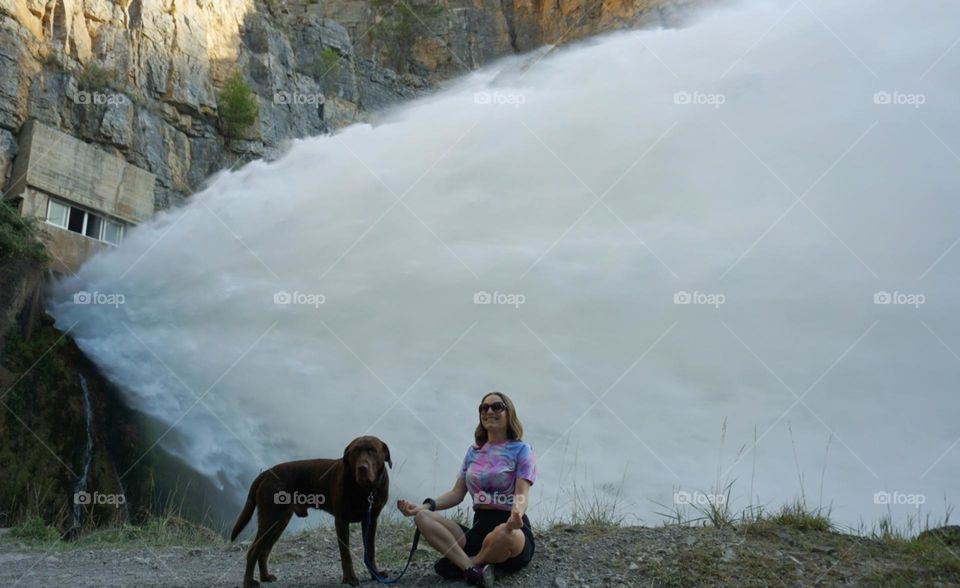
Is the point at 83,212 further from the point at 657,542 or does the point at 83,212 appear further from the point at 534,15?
the point at 534,15

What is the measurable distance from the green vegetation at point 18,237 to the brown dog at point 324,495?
17978mm

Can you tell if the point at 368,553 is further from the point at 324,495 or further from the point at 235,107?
the point at 235,107

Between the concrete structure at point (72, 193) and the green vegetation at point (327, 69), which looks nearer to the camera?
the concrete structure at point (72, 193)

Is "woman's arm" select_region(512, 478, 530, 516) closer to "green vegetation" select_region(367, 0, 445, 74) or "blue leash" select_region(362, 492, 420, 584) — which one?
"blue leash" select_region(362, 492, 420, 584)

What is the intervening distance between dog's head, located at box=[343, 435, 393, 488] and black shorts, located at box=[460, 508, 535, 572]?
2.60 feet

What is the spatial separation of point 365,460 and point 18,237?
19561 millimetres

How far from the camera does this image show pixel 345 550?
189 inches

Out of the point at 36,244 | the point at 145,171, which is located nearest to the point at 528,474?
the point at 36,244

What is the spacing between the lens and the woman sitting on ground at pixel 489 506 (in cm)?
463

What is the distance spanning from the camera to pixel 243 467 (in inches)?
624

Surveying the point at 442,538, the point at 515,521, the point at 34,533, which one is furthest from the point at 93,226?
the point at 515,521

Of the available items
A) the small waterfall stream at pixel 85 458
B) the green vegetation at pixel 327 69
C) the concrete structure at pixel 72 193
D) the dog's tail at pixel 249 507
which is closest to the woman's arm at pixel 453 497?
the dog's tail at pixel 249 507

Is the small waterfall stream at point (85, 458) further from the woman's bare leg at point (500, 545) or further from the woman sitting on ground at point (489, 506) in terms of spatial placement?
the woman's bare leg at point (500, 545)

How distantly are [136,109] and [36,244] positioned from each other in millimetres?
9344
